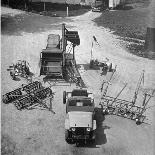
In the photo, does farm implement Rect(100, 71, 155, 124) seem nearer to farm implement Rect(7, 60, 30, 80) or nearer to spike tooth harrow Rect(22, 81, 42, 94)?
spike tooth harrow Rect(22, 81, 42, 94)

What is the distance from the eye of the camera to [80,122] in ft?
68.1

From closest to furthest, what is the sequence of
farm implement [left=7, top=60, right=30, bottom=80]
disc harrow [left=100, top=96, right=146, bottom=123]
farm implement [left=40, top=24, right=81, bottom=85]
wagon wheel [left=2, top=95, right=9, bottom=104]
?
1. disc harrow [left=100, top=96, right=146, bottom=123]
2. wagon wheel [left=2, top=95, right=9, bottom=104]
3. farm implement [left=7, top=60, right=30, bottom=80]
4. farm implement [left=40, top=24, right=81, bottom=85]

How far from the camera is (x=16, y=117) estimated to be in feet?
77.6

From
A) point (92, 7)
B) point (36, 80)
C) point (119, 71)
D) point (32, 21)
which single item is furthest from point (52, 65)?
point (92, 7)

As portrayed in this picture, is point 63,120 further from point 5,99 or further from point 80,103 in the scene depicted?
point 5,99

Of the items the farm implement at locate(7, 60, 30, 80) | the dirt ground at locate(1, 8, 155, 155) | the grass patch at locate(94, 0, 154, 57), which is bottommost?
the dirt ground at locate(1, 8, 155, 155)

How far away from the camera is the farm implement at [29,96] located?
82.9 ft

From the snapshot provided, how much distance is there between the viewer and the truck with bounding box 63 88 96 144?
20.5 meters

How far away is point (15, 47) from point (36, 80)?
9058 mm

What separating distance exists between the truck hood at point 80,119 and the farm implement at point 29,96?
4745 millimetres

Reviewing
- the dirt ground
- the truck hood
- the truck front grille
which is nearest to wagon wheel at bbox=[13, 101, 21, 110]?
the dirt ground

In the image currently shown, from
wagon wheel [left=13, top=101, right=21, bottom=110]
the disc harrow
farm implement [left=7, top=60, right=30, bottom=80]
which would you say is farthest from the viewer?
farm implement [left=7, top=60, right=30, bottom=80]

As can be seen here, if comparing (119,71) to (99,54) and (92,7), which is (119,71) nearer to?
(99,54)

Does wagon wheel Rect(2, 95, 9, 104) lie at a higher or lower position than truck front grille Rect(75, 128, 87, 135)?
higher
